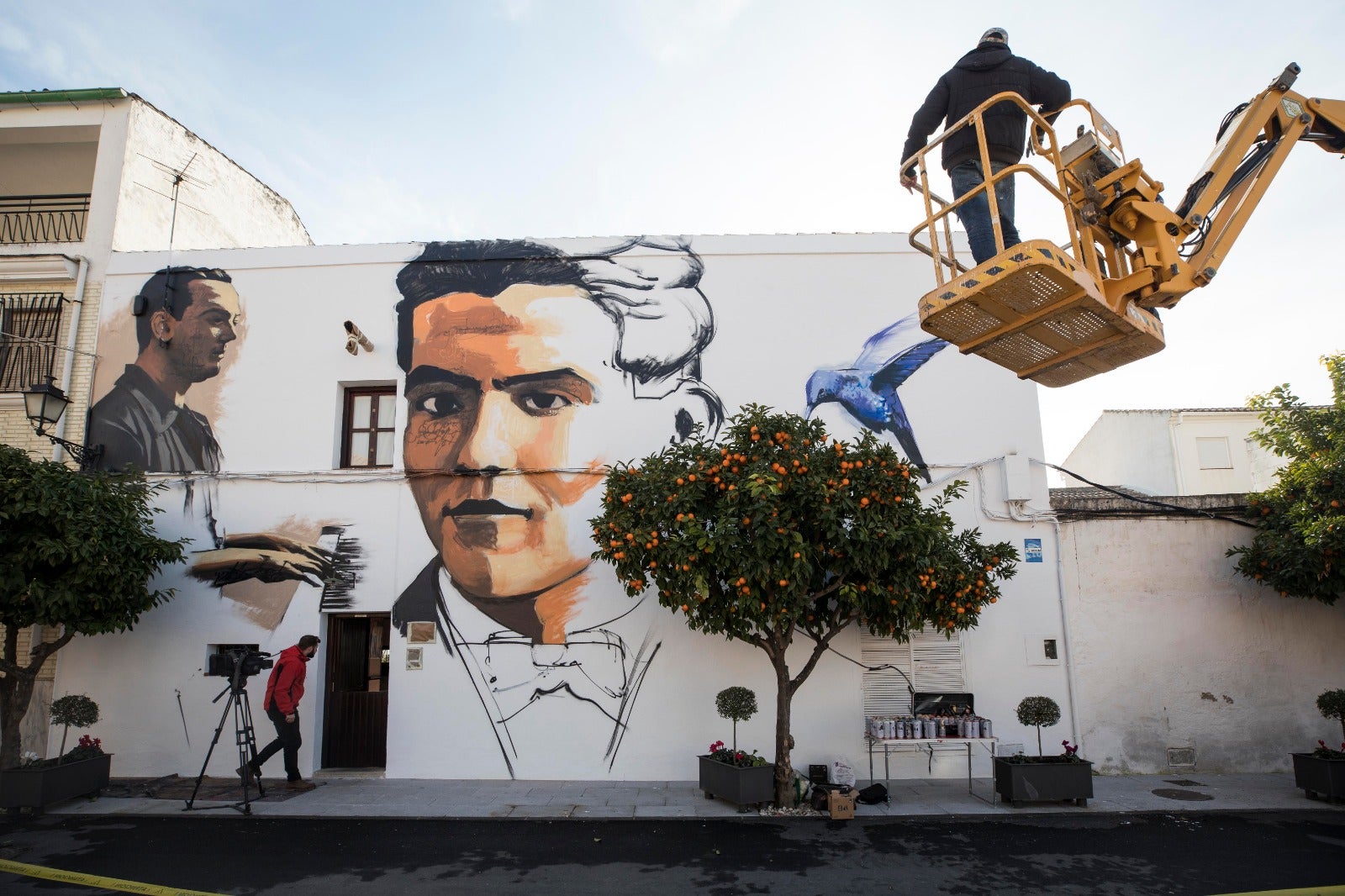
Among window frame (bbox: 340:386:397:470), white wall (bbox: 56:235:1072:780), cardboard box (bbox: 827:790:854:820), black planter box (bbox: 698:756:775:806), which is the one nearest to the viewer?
cardboard box (bbox: 827:790:854:820)

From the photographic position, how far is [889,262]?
11.0 meters

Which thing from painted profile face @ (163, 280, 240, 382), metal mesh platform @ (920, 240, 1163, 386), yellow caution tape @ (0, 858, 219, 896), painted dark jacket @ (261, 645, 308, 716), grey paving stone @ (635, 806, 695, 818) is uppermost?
painted profile face @ (163, 280, 240, 382)

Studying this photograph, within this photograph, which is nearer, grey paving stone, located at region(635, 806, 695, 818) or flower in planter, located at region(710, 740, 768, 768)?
grey paving stone, located at region(635, 806, 695, 818)

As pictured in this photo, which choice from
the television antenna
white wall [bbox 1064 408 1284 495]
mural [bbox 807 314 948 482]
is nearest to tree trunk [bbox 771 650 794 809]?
mural [bbox 807 314 948 482]

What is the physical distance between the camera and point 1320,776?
8797 millimetres

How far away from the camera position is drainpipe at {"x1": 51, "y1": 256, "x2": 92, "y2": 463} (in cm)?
1083

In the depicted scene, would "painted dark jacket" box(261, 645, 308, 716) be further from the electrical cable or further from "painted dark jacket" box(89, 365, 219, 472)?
the electrical cable

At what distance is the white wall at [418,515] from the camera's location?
1001cm

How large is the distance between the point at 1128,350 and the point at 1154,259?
2.38ft

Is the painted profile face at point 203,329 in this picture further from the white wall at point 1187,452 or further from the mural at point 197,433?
the white wall at point 1187,452

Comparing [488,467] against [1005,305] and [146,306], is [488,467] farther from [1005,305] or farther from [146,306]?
[1005,305]

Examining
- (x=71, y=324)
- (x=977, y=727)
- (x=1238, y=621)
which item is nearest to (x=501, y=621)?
(x=977, y=727)

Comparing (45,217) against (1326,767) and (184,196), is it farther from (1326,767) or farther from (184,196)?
(1326,767)

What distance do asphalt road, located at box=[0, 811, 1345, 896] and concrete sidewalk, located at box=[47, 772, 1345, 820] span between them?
0.20 m
